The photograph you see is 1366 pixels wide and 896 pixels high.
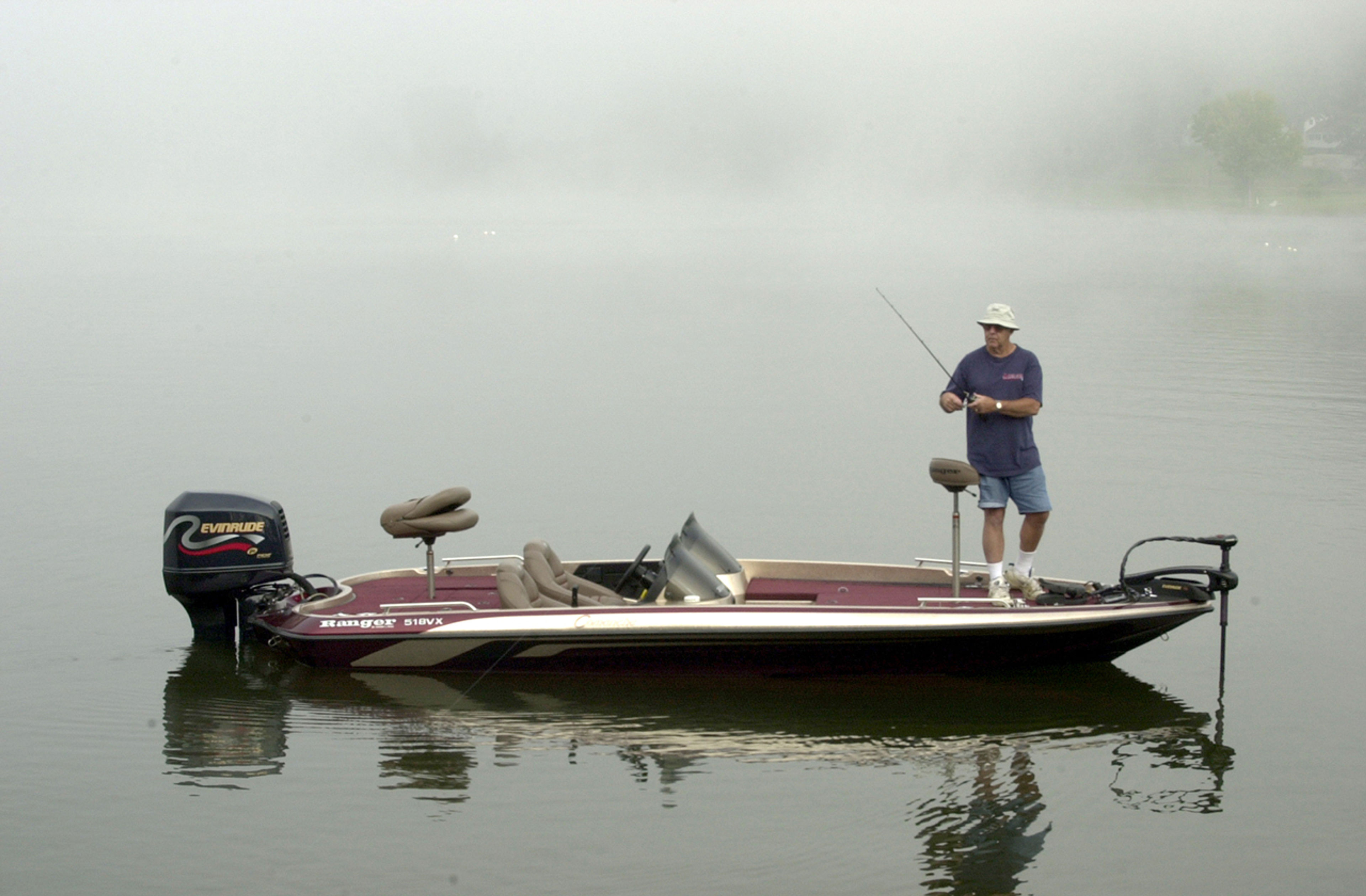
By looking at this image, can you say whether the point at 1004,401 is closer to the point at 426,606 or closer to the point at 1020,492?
the point at 1020,492

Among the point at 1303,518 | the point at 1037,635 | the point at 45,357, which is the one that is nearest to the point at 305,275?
the point at 45,357

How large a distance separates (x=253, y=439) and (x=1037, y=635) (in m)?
12.3

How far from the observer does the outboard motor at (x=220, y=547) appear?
9766mm

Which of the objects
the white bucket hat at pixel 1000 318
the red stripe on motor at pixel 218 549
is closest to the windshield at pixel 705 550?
the white bucket hat at pixel 1000 318

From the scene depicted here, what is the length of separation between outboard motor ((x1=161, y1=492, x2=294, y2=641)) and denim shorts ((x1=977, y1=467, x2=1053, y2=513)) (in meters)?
4.60

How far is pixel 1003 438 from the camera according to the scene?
9.58m

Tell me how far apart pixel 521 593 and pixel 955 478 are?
110 inches

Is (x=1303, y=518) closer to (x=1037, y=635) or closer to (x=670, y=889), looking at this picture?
(x=1037, y=635)

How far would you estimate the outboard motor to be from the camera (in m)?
9.77

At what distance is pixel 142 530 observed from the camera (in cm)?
1370

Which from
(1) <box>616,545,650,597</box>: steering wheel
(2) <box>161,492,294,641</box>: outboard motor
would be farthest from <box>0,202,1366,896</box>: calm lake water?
(1) <box>616,545,650,597</box>: steering wheel

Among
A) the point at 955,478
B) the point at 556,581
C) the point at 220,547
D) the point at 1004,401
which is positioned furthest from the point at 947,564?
the point at 220,547

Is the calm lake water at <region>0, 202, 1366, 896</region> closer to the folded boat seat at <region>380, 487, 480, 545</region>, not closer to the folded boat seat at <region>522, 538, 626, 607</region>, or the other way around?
the folded boat seat at <region>522, 538, 626, 607</region>

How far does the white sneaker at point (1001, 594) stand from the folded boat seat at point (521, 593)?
8.21 feet
